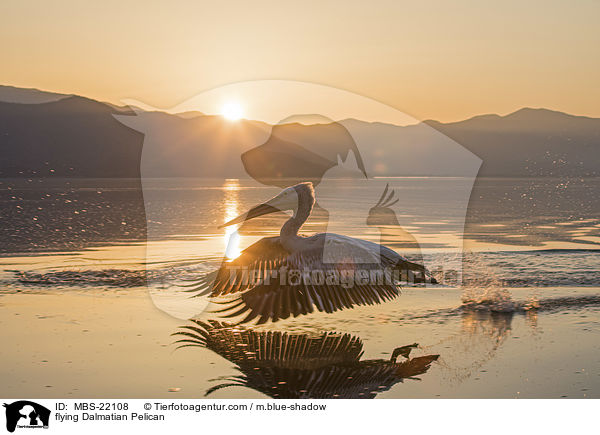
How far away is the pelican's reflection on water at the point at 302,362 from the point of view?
217 inches

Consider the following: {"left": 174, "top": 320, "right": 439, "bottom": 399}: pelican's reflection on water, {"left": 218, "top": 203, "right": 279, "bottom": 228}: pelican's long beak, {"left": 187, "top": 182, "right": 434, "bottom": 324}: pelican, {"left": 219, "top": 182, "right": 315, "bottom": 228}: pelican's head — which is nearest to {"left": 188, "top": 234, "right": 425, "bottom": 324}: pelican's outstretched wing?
{"left": 187, "top": 182, "right": 434, "bottom": 324}: pelican

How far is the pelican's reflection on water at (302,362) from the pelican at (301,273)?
30 cm

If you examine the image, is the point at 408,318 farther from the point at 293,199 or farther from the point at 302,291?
the point at 293,199

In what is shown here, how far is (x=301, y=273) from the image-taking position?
22.8 feet

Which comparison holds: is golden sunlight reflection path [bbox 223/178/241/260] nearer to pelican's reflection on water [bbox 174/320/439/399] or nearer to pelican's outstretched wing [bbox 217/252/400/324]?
pelican's outstretched wing [bbox 217/252/400/324]

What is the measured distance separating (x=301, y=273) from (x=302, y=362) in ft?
3.71

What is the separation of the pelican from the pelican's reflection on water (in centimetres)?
30

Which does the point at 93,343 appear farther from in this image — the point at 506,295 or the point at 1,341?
the point at 506,295

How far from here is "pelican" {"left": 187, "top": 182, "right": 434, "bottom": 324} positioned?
6922 millimetres

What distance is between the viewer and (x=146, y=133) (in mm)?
7078

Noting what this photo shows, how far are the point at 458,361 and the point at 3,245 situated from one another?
11040mm

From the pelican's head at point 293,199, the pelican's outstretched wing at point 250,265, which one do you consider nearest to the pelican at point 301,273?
the pelican's outstretched wing at point 250,265

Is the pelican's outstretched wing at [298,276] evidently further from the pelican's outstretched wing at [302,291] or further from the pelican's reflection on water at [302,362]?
the pelican's reflection on water at [302,362]

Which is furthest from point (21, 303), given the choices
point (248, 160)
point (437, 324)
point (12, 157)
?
point (12, 157)
